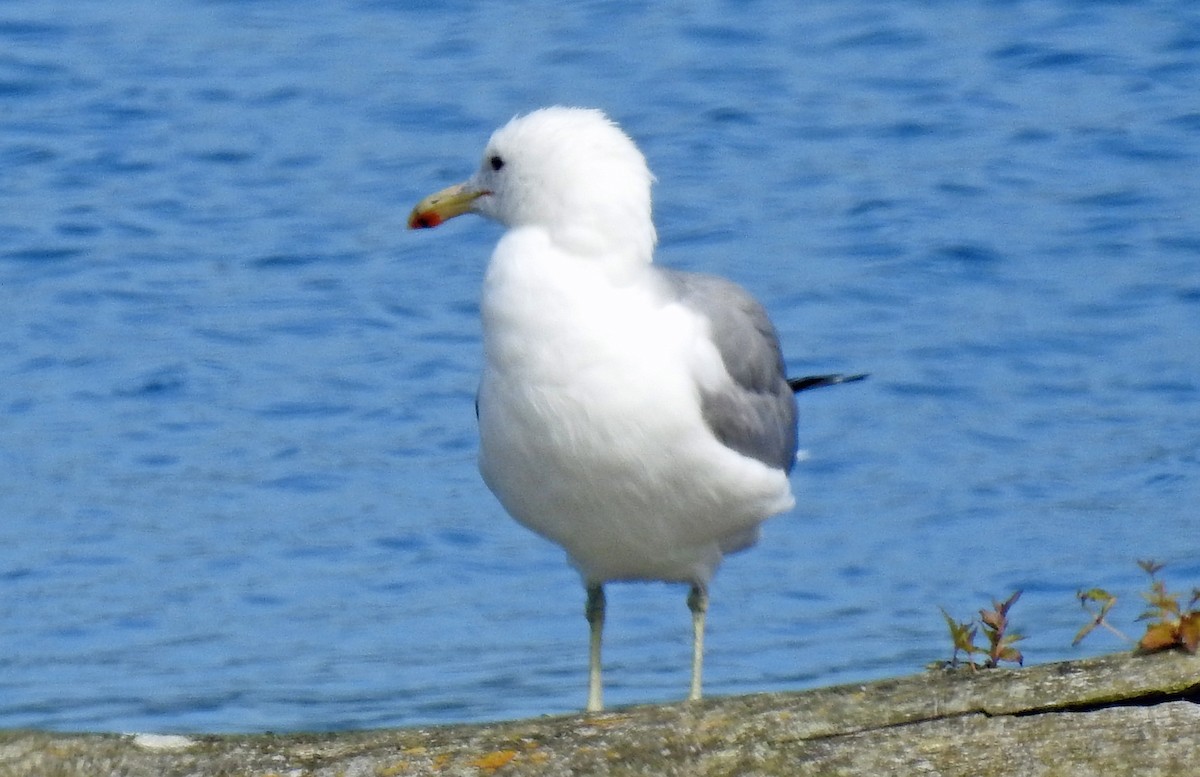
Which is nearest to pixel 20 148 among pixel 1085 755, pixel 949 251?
pixel 949 251

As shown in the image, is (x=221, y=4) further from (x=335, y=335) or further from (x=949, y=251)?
(x=949, y=251)

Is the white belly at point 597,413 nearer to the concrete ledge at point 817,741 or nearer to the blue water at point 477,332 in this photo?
the concrete ledge at point 817,741

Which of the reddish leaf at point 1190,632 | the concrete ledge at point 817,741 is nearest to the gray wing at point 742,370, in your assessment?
the concrete ledge at point 817,741

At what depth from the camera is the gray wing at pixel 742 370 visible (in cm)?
435

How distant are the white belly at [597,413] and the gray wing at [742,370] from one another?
0.26ft

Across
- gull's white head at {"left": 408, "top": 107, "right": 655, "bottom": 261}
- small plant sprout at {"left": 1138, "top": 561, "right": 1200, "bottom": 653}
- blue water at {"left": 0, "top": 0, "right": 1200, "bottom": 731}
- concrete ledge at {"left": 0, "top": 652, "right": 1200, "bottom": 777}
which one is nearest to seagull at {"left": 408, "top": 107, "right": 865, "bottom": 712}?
gull's white head at {"left": 408, "top": 107, "right": 655, "bottom": 261}

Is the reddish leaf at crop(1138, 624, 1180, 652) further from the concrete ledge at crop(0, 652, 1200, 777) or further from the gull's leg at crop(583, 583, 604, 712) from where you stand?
the gull's leg at crop(583, 583, 604, 712)

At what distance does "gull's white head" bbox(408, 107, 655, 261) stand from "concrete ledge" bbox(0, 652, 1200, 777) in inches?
46.9

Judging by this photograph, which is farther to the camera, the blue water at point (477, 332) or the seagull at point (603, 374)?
the blue water at point (477, 332)

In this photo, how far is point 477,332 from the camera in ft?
29.2

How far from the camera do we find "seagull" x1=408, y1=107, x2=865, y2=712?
13.2 ft

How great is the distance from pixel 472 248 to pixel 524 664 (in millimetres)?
3962

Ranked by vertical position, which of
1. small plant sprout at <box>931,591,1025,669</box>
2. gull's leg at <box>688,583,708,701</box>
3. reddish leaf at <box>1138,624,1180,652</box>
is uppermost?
reddish leaf at <box>1138,624,1180,652</box>

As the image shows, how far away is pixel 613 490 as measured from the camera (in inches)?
162
